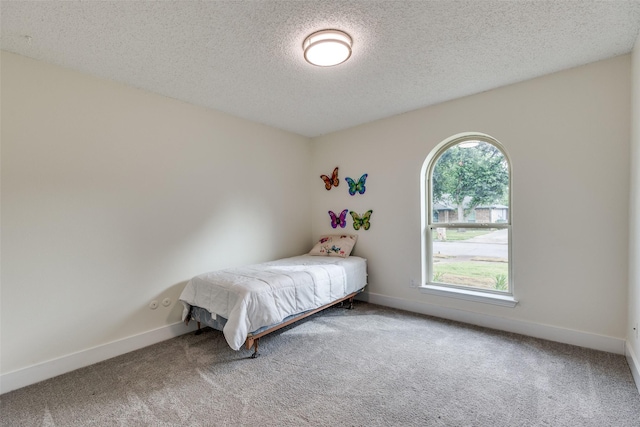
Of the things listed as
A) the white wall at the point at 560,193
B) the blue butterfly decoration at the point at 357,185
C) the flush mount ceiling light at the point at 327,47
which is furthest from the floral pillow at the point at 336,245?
the flush mount ceiling light at the point at 327,47

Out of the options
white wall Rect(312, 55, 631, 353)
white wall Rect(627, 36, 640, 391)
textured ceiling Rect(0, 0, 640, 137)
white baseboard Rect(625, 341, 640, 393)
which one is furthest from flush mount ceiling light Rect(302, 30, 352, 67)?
white baseboard Rect(625, 341, 640, 393)

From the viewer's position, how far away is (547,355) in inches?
93.7

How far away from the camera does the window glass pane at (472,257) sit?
3012 millimetres

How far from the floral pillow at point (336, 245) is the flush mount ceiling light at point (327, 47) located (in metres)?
2.36

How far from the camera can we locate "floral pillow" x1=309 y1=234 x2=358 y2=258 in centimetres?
389

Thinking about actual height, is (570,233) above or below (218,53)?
below

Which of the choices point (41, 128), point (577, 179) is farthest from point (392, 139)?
point (41, 128)

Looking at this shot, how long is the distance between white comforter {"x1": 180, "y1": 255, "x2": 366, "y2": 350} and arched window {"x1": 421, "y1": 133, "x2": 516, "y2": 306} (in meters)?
1.10

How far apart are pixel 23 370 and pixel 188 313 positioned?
3.82 feet

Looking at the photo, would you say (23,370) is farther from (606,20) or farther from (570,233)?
(606,20)

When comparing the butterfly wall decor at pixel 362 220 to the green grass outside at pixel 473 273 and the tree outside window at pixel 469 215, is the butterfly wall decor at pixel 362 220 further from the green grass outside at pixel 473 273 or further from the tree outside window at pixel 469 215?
the green grass outside at pixel 473 273

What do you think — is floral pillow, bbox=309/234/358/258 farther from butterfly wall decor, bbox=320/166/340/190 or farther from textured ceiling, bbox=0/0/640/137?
textured ceiling, bbox=0/0/640/137

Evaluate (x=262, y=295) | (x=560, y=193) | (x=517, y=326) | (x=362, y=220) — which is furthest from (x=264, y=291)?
(x=560, y=193)

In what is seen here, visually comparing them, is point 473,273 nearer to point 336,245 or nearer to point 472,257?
point 472,257
